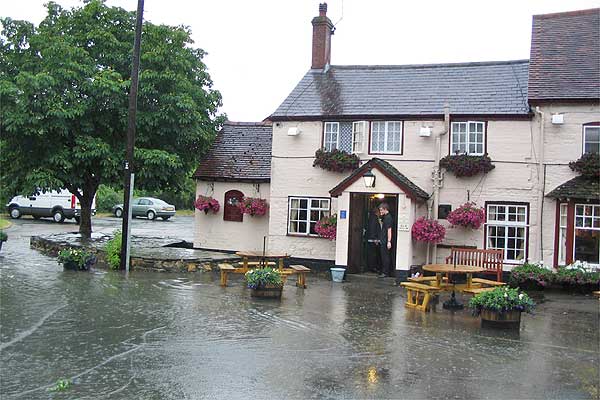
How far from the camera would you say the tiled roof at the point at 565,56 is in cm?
1700

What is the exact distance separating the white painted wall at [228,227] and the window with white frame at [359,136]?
365cm

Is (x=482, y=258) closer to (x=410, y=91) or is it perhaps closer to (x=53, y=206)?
(x=410, y=91)

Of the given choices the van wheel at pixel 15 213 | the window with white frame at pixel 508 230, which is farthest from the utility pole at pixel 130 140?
the van wheel at pixel 15 213

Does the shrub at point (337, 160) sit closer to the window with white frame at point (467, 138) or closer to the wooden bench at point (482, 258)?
the window with white frame at point (467, 138)

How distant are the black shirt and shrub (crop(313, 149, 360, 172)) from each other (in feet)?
6.95

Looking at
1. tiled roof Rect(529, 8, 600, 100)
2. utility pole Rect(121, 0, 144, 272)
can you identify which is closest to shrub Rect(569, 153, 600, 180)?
tiled roof Rect(529, 8, 600, 100)

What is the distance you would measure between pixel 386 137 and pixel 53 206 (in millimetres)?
25171

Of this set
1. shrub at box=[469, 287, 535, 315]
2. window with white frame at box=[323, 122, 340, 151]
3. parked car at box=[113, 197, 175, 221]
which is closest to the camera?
shrub at box=[469, 287, 535, 315]

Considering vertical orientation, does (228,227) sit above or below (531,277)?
above

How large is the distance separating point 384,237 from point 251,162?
21.1 ft

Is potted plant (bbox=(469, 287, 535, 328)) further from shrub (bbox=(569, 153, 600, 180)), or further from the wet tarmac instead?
shrub (bbox=(569, 153, 600, 180))

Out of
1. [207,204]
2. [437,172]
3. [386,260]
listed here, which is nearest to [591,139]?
[437,172]

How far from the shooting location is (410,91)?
19453 millimetres

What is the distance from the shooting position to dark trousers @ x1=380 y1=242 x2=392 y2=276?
1747 cm
